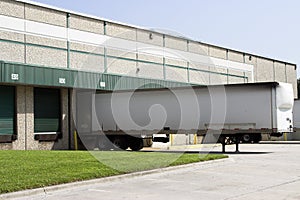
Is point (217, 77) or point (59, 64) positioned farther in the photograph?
point (217, 77)

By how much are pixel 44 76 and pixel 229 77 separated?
24771 mm

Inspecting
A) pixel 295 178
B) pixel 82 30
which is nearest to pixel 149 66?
pixel 82 30

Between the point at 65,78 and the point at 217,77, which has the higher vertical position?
the point at 217,77

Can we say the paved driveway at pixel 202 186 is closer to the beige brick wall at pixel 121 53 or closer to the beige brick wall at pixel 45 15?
the beige brick wall at pixel 45 15

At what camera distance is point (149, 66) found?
1487 inches

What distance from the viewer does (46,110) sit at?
28.2m

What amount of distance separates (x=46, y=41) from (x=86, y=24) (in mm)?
4017

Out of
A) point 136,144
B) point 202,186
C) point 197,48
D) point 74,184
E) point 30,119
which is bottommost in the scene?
point 202,186

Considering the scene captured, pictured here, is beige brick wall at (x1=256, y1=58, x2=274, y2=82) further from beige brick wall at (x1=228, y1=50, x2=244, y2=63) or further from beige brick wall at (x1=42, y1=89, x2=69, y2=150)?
beige brick wall at (x1=42, y1=89, x2=69, y2=150)

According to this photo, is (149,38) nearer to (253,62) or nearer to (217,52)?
(217,52)

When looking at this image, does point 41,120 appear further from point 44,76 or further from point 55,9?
point 55,9

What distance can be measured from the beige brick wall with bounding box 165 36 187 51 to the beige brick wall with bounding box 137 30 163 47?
759mm

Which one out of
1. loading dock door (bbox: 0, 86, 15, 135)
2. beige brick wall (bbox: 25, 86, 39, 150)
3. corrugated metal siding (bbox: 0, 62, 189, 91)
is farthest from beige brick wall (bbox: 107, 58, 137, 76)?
Answer: loading dock door (bbox: 0, 86, 15, 135)

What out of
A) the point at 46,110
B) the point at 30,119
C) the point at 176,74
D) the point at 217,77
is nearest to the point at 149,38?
the point at 176,74
